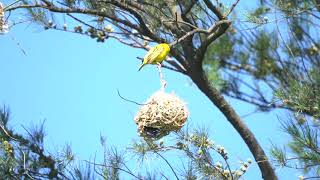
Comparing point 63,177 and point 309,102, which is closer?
point 309,102

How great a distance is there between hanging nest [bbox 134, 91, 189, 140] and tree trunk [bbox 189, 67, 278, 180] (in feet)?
2.39

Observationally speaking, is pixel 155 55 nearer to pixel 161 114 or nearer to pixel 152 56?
pixel 152 56

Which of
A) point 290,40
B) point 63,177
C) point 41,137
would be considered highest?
point 290,40

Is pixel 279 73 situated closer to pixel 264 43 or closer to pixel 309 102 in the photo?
pixel 264 43

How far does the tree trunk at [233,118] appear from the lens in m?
2.84

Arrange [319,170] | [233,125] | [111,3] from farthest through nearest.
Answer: [233,125]
[111,3]
[319,170]

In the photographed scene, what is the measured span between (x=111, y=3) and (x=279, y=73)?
1.65 m

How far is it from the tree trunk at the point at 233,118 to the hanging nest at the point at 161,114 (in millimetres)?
729

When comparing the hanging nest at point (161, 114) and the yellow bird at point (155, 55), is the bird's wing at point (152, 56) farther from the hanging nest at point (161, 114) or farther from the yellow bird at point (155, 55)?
the hanging nest at point (161, 114)

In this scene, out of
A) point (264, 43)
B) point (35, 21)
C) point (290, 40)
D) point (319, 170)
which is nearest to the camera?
point (319, 170)

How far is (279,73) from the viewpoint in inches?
155

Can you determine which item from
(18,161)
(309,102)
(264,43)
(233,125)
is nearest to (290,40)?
(264,43)

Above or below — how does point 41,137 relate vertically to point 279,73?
below

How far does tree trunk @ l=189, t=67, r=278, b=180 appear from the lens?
284 cm
